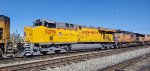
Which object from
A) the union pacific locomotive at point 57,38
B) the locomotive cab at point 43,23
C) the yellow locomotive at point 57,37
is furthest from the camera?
the locomotive cab at point 43,23

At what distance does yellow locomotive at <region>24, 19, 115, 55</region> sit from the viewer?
20688 millimetres

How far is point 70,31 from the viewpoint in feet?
84.4

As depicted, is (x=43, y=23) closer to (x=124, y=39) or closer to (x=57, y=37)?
(x=57, y=37)

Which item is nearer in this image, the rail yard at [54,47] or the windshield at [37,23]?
the rail yard at [54,47]

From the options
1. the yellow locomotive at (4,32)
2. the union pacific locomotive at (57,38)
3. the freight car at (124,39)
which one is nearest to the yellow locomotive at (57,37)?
the union pacific locomotive at (57,38)

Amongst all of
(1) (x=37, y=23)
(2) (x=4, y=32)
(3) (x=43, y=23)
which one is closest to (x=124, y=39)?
(3) (x=43, y=23)

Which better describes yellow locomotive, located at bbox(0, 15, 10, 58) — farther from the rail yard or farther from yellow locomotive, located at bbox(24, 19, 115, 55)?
yellow locomotive, located at bbox(24, 19, 115, 55)

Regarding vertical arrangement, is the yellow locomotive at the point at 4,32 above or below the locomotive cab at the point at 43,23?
below

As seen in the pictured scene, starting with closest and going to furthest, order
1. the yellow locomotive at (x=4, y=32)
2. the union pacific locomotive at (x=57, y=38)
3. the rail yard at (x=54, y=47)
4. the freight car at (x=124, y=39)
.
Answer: the rail yard at (x=54, y=47) → the yellow locomotive at (x=4, y=32) → the union pacific locomotive at (x=57, y=38) → the freight car at (x=124, y=39)

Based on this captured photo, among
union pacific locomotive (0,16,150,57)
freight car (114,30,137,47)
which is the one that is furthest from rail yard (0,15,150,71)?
freight car (114,30,137,47)

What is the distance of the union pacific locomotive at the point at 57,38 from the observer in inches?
778

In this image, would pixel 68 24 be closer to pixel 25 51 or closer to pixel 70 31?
pixel 70 31

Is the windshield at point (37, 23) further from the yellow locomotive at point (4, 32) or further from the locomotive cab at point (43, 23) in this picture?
the yellow locomotive at point (4, 32)

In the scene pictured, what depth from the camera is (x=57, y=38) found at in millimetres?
23469
